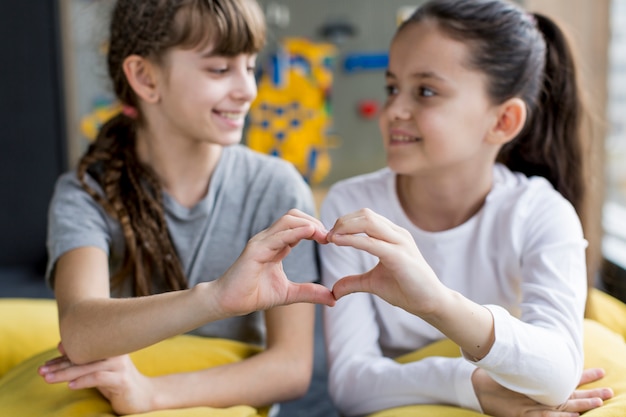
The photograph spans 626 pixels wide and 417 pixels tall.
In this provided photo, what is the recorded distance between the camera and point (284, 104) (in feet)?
10.3

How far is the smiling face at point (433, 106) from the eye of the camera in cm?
124

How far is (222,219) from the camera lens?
1355 millimetres

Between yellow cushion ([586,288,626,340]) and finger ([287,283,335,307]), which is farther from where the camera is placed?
yellow cushion ([586,288,626,340])

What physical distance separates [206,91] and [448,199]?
44 centimetres

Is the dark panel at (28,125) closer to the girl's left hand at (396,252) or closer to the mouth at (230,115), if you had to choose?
the mouth at (230,115)

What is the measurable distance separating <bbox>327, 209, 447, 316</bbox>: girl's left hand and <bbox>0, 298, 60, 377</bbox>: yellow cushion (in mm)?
781

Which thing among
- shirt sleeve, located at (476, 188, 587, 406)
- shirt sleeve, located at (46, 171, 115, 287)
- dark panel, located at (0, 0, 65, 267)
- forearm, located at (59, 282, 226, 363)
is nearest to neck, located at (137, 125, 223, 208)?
shirt sleeve, located at (46, 171, 115, 287)

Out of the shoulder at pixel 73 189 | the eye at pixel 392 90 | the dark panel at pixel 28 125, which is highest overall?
the eye at pixel 392 90

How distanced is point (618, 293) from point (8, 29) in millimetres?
2395

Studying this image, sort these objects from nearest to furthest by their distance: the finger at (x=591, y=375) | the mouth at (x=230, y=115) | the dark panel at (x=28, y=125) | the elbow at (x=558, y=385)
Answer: the elbow at (x=558, y=385), the finger at (x=591, y=375), the mouth at (x=230, y=115), the dark panel at (x=28, y=125)

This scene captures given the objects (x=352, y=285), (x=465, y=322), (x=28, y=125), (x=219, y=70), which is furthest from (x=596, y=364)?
(x=28, y=125)

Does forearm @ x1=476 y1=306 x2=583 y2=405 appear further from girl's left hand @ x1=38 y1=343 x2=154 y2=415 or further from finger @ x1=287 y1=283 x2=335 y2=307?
girl's left hand @ x1=38 y1=343 x2=154 y2=415

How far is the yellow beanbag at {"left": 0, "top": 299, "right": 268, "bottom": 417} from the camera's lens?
1090 mm

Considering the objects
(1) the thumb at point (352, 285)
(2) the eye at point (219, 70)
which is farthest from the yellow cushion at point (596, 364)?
(2) the eye at point (219, 70)
